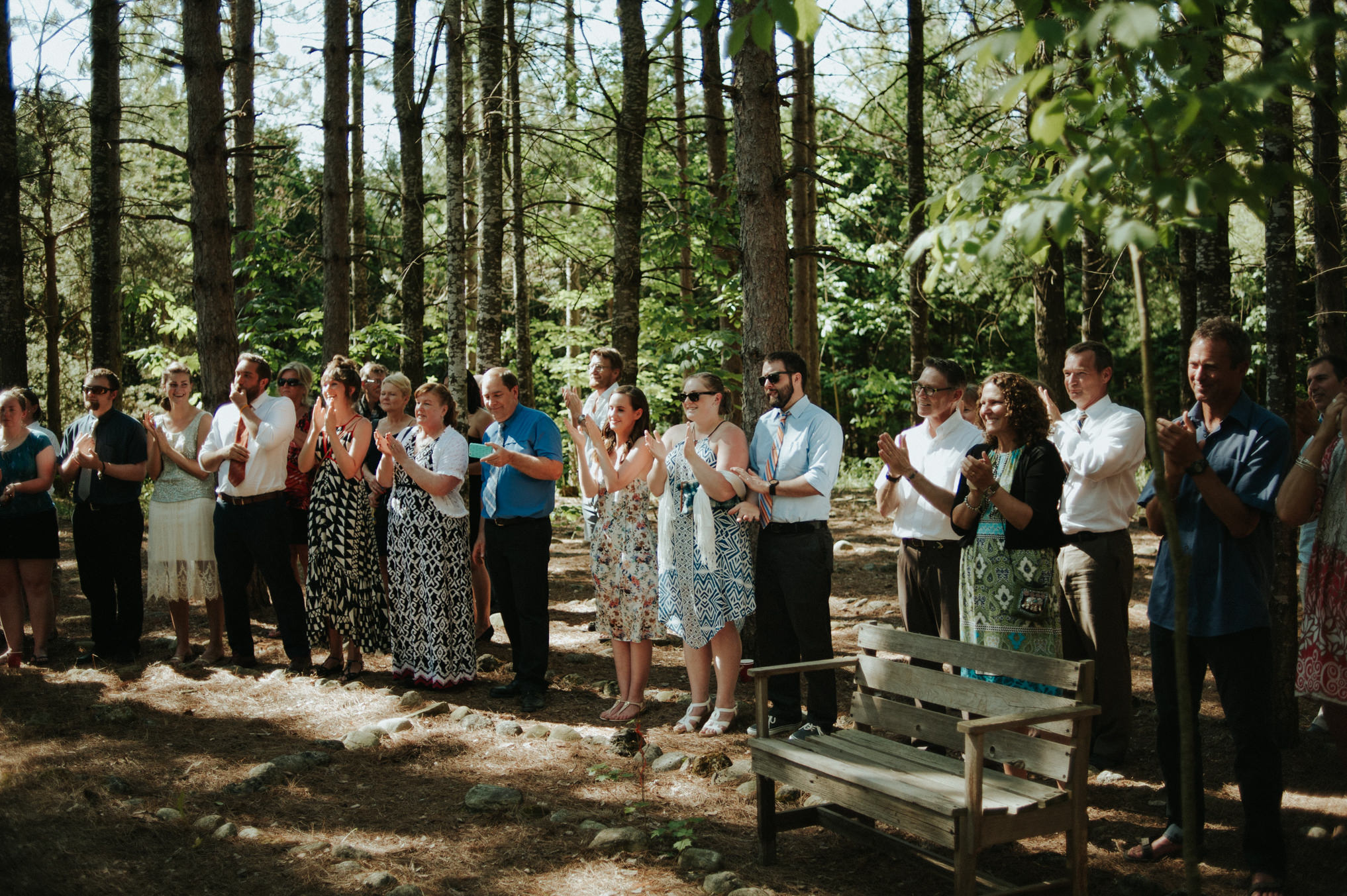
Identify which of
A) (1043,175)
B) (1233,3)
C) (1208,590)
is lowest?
(1208,590)

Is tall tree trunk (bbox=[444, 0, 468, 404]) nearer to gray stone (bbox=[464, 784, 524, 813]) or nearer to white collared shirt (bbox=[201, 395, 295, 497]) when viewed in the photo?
white collared shirt (bbox=[201, 395, 295, 497])

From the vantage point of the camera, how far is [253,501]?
7.55 meters

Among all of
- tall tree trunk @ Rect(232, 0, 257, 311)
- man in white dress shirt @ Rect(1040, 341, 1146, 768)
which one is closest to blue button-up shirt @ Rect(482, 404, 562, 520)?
man in white dress shirt @ Rect(1040, 341, 1146, 768)

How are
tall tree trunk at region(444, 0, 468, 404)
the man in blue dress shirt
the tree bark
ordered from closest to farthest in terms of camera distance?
the man in blue dress shirt → tall tree trunk at region(444, 0, 468, 404) → the tree bark

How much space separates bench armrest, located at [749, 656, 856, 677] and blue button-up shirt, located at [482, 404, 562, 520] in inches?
100

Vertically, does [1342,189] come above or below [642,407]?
above

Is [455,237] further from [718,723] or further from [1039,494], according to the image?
[1039,494]

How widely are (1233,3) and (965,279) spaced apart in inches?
658

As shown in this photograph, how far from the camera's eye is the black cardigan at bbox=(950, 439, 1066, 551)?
4699mm

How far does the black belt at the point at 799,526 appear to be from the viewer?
5.78m

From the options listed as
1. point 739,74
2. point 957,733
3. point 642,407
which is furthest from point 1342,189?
point 957,733

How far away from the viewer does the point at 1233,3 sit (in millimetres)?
2838

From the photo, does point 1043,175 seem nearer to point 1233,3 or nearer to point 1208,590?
point 1233,3

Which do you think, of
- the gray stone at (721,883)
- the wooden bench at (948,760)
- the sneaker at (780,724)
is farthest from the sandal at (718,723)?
the gray stone at (721,883)
